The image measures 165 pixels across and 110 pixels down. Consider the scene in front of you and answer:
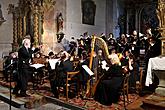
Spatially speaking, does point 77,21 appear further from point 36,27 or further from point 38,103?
point 38,103

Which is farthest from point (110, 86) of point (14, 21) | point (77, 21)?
point (77, 21)

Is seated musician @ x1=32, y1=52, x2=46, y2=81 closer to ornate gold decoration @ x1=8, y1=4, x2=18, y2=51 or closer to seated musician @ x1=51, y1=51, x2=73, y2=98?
seated musician @ x1=51, y1=51, x2=73, y2=98

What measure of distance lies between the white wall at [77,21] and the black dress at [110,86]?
9.19m

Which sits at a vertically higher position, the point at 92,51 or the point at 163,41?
the point at 163,41

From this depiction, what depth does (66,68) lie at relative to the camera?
8258mm

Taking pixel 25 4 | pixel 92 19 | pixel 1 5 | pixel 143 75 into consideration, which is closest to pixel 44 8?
pixel 25 4

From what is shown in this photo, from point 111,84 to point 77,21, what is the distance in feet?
34.3

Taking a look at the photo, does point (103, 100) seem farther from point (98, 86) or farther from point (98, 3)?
point (98, 3)

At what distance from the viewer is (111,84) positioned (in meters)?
6.95

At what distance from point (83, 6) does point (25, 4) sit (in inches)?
151

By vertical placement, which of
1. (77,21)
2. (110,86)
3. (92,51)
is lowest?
(110,86)

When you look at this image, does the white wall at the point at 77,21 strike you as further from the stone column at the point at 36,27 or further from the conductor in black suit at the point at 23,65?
the conductor in black suit at the point at 23,65

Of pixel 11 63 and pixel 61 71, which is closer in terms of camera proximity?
pixel 61 71

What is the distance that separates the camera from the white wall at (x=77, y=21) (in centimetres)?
1630
